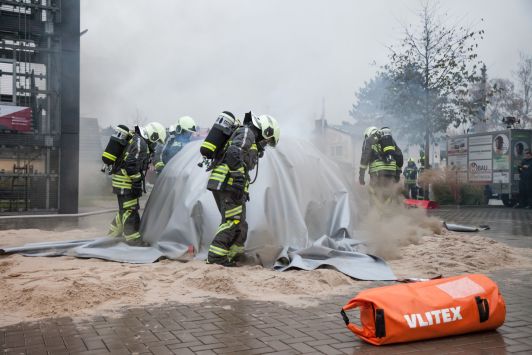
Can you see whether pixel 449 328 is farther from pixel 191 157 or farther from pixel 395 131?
pixel 395 131

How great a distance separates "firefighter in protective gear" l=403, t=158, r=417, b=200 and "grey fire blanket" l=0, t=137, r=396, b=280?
11535 mm

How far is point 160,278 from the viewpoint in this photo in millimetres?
5406

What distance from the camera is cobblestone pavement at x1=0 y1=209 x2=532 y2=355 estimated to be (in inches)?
135

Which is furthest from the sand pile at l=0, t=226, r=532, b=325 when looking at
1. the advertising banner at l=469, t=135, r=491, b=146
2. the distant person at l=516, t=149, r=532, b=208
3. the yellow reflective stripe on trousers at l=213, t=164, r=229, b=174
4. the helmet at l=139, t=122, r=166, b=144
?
the advertising banner at l=469, t=135, r=491, b=146

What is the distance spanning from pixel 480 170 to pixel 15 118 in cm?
1602

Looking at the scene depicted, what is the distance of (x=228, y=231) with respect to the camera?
603 centimetres

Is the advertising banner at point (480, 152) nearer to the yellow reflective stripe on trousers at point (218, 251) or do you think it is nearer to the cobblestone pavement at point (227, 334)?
the yellow reflective stripe on trousers at point (218, 251)

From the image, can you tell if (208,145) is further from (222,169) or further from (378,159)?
(378,159)

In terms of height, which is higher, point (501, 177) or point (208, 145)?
point (208, 145)

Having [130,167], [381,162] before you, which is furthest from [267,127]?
[381,162]

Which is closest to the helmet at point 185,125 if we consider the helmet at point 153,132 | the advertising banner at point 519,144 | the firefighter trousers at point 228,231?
the helmet at point 153,132

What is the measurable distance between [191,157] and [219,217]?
1474 millimetres

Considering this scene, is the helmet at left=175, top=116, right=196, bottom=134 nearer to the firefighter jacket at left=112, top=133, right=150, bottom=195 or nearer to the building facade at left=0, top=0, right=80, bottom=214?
the firefighter jacket at left=112, top=133, right=150, bottom=195

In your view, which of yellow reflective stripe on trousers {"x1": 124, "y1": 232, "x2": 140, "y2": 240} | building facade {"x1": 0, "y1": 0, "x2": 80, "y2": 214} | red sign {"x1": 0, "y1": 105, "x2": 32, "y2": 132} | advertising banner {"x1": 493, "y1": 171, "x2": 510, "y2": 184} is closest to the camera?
yellow reflective stripe on trousers {"x1": 124, "y1": 232, "x2": 140, "y2": 240}
